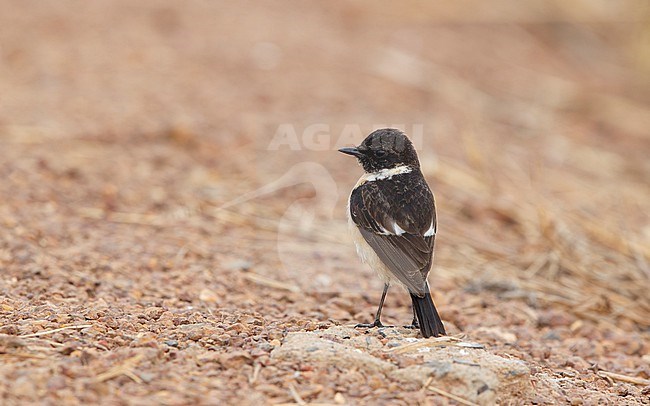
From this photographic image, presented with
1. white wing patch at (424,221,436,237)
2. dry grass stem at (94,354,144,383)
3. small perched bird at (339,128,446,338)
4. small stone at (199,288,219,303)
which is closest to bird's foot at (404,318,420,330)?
small perched bird at (339,128,446,338)

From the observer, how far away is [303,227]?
7.51 meters

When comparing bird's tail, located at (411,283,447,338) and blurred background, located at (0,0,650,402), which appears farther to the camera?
blurred background, located at (0,0,650,402)

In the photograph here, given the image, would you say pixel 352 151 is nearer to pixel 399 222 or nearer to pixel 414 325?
pixel 399 222

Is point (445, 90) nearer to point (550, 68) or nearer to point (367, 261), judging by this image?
point (550, 68)

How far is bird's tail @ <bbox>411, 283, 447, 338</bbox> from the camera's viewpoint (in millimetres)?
4699

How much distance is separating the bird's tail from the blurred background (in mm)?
784

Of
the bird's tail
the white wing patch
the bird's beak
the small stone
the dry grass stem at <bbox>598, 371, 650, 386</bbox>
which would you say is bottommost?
the dry grass stem at <bbox>598, 371, 650, 386</bbox>

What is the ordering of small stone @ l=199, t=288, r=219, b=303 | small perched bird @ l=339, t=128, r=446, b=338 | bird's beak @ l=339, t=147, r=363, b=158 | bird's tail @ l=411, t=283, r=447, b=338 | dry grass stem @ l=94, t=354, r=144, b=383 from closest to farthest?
1. dry grass stem @ l=94, t=354, r=144, b=383
2. bird's tail @ l=411, t=283, r=447, b=338
3. small perched bird @ l=339, t=128, r=446, b=338
4. small stone @ l=199, t=288, r=219, b=303
5. bird's beak @ l=339, t=147, r=363, b=158

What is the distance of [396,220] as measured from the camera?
5266 millimetres

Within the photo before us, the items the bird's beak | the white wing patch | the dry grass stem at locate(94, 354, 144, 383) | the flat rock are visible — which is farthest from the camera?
the bird's beak

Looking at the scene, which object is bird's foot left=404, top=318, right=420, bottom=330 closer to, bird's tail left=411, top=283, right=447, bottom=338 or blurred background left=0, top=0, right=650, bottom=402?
bird's tail left=411, top=283, right=447, bottom=338

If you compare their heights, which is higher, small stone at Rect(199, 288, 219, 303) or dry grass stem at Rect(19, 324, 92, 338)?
dry grass stem at Rect(19, 324, 92, 338)

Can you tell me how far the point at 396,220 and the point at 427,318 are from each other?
2.45 ft

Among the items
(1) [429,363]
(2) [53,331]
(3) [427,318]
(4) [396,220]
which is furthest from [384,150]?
(2) [53,331]
